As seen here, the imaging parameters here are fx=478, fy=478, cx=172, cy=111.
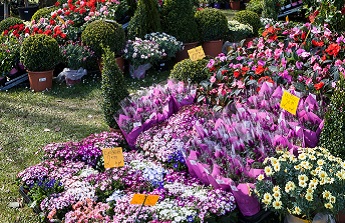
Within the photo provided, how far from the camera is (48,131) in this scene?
5.74m

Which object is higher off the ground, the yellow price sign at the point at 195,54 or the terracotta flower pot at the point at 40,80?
the yellow price sign at the point at 195,54

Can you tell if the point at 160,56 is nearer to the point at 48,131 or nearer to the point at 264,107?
the point at 48,131

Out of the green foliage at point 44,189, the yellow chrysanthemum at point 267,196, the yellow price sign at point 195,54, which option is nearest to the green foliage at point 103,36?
the yellow price sign at point 195,54

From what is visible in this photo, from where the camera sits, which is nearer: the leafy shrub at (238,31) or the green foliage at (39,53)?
the green foliage at (39,53)

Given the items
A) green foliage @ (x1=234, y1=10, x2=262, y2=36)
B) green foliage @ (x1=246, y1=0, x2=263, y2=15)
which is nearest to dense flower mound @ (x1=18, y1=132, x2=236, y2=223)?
green foliage @ (x1=234, y1=10, x2=262, y2=36)

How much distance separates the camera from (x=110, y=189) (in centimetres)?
367

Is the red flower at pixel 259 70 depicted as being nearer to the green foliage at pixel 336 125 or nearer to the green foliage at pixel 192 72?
the green foliage at pixel 192 72

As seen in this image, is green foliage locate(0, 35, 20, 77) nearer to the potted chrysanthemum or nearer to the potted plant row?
the potted plant row

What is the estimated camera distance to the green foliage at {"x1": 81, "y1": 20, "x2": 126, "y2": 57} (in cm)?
742

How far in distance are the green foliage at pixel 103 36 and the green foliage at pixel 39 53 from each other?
0.57m

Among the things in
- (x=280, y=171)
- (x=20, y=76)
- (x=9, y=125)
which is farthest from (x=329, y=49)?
(x=20, y=76)

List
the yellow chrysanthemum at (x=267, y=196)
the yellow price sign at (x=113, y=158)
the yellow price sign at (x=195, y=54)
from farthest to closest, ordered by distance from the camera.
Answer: the yellow price sign at (x=195, y=54), the yellow price sign at (x=113, y=158), the yellow chrysanthemum at (x=267, y=196)

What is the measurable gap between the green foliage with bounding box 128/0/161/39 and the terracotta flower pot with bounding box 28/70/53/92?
1.61 meters

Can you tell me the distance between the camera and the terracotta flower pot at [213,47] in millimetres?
8430
